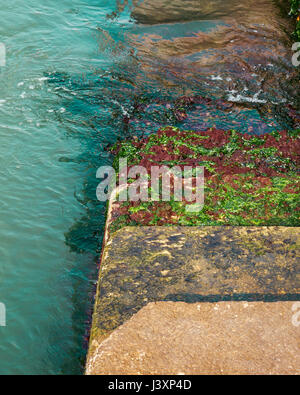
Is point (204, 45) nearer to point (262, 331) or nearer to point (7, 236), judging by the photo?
point (7, 236)

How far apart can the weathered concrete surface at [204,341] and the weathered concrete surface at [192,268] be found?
3.8 inches

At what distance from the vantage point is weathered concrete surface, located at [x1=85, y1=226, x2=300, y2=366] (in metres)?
3.23

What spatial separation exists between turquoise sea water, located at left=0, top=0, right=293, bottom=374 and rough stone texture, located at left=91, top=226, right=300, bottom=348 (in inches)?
31.0

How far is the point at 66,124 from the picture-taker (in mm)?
6613

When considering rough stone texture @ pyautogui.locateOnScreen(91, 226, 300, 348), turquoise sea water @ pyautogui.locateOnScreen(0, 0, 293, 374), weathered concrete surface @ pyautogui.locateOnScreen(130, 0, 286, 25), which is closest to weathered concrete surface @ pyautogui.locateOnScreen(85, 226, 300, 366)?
rough stone texture @ pyautogui.locateOnScreen(91, 226, 300, 348)

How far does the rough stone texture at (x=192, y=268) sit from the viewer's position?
3.23 m

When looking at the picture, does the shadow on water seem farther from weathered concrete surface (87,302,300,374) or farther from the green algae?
weathered concrete surface (87,302,300,374)

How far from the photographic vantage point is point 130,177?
15.8ft

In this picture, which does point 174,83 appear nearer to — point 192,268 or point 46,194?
point 46,194

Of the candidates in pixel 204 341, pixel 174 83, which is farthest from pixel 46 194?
→ pixel 174 83

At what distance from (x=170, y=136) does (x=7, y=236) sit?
2.48 meters

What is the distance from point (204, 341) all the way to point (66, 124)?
460cm
